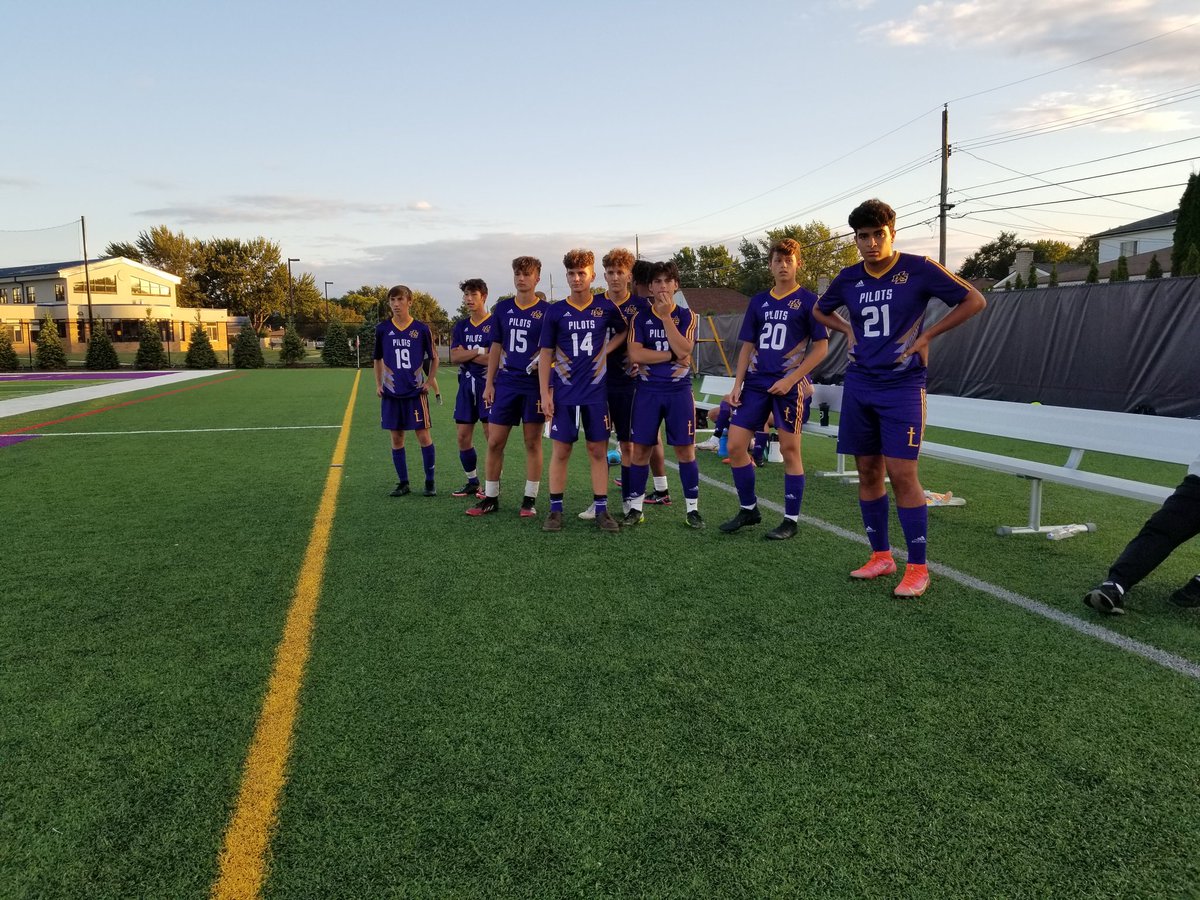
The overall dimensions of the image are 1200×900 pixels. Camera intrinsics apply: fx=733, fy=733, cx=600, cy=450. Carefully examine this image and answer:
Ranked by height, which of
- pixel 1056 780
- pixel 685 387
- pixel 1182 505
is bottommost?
pixel 1056 780

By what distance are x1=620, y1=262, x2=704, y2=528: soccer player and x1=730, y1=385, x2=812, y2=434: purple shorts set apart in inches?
15.7

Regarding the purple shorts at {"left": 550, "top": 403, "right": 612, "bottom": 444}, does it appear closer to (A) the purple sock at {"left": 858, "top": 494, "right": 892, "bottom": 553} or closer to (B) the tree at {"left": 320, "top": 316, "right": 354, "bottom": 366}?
(A) the purple sock at {"left": 858, "top": 494, "right": 892, "bottom": 553}

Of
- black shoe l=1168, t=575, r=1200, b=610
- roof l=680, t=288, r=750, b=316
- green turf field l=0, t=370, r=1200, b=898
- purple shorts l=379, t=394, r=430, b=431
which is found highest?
roof l=680, t=288, r=750, b=316

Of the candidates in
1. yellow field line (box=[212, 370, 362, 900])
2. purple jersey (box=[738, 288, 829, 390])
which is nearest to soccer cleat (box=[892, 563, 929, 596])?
purple jersey (box=[738, 288, 829, 390])

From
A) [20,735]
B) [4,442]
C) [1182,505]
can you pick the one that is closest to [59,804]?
[20,735]

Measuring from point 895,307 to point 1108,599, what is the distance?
1795 millimetres

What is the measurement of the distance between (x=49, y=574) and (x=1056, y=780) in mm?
5206

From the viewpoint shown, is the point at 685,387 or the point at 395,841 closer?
the point at 395,841

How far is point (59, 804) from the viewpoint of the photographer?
2.21 metres

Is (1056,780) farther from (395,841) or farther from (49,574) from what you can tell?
(49,574)

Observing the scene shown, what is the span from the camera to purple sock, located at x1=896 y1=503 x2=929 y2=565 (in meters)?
4.04

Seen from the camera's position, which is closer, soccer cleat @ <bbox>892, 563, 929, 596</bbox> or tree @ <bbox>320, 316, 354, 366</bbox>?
soccer cleat @ <bbox>892, 563, 929, 596</bbox>

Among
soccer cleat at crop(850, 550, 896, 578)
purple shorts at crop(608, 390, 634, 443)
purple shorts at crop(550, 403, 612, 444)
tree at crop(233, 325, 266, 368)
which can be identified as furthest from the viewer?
tree at crop(233, 325, 266, 368)

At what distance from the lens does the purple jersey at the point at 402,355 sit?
6598mm
